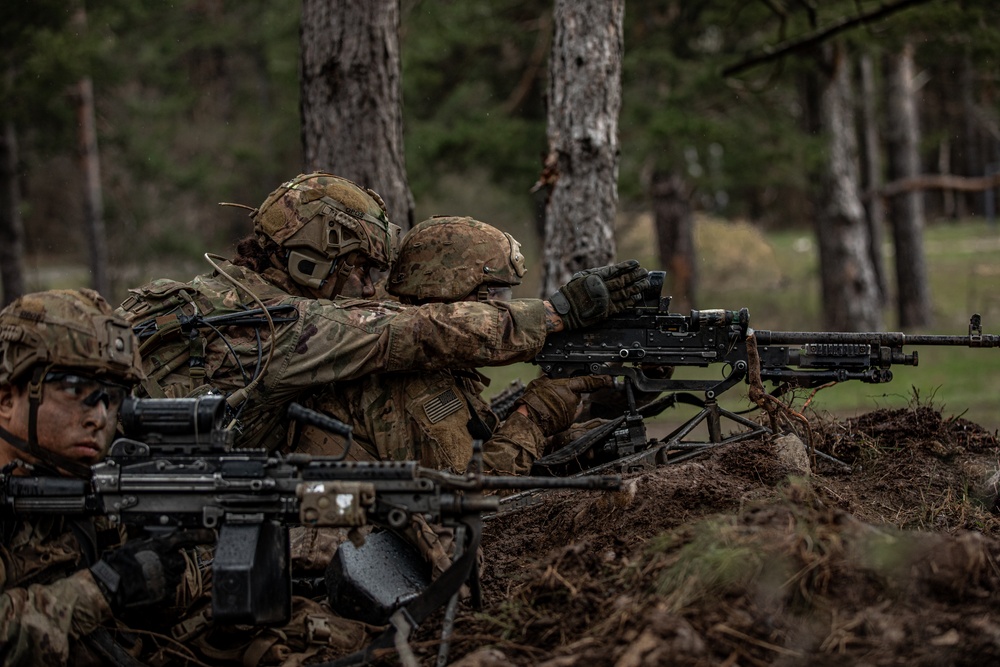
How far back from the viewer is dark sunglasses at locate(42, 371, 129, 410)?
4.39 m

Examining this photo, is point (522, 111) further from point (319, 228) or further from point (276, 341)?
point (276, 341)

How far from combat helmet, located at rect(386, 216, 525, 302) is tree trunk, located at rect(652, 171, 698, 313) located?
640 inches

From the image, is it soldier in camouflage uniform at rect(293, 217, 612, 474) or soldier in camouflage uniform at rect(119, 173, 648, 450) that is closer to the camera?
soldier in camouflage uniform at rect(119, 173, 648, 450)

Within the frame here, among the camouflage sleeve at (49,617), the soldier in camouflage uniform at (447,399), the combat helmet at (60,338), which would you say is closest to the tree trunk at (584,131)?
the soldier in camouflage uniform at (447,399)

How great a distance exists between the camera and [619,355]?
21.4 ft

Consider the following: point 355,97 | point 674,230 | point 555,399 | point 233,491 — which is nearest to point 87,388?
point 233,491

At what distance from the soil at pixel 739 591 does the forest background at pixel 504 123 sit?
7976 millimetres

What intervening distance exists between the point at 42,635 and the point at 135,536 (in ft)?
2.37

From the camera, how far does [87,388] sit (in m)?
4.45

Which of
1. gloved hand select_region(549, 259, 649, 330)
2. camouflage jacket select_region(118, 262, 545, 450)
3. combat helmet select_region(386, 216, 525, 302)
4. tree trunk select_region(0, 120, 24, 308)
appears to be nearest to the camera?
camouflage jacket select_region(118, 262, 545, 450)

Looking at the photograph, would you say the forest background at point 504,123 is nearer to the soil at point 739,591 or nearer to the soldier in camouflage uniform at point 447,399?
the soldier in camouflage uniform at point 447,399

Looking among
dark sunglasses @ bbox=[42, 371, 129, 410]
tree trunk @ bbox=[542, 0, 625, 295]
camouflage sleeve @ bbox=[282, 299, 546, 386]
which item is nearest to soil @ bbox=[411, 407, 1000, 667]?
camouflage sleeve @ bbox=[282, 299, 546, 386]

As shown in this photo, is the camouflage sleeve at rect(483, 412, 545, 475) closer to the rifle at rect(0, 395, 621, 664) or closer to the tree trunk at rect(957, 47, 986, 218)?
the rifle at rect(0, 395, 621, 664)

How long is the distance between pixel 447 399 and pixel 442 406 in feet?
0.17
